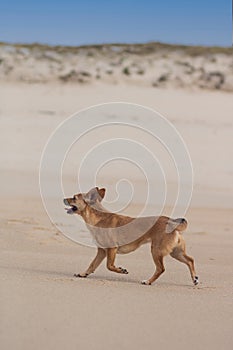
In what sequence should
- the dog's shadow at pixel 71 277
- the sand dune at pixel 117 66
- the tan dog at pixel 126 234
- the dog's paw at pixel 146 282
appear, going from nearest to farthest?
the dog's shadow at pixel 71 277 < the dog's paw at pixel 146 282 < the tan dog at pixel 126 234 < the sand dune at pixel 117 66

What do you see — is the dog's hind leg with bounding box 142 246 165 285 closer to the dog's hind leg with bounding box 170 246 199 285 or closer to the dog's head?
the dog's hind leg with bounding box 170 246 199 285

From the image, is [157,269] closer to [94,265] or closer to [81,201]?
[94,265]

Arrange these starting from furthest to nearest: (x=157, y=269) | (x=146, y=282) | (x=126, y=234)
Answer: (x=126, y=234) → (x=157, y=269) → (x=146, y=282)

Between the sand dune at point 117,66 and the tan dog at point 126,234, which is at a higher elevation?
the sand dune at point 117,66

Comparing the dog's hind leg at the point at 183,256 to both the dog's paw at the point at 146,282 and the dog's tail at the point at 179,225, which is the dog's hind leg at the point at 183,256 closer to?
the dog's tail at the point at 179,225

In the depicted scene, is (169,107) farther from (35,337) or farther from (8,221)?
(35,337)

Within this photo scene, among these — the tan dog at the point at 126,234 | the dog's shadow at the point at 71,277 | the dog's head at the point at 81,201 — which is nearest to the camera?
the dog's shadow at the point at 71,277

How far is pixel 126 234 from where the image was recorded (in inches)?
305

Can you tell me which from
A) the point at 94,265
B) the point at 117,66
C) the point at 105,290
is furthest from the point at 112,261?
the point at 117,66

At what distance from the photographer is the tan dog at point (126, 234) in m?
7.58

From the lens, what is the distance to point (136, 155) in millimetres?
20812

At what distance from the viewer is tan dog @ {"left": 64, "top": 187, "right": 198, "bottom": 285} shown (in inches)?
299

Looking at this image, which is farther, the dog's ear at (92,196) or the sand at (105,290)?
the dog's ear at (92,196)

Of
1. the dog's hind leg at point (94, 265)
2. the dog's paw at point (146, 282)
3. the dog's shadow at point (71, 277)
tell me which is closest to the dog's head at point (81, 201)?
the dog's hind leg at point (94, 265)
